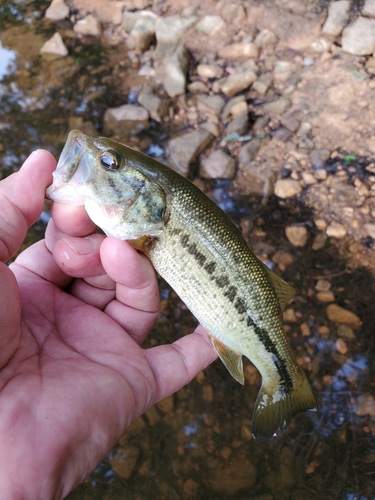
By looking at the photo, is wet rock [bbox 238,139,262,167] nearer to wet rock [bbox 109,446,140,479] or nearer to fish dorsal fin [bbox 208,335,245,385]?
fish dorsal fin [bbox 208,335,245,385]

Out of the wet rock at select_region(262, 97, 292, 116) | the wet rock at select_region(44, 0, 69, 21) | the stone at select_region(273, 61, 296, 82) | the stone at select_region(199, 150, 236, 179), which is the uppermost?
the wet rock at select_region(44, 0, 69, 21)

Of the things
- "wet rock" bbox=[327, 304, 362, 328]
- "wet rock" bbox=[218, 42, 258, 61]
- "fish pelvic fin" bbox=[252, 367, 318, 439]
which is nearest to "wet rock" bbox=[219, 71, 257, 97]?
"wet rock" bbox=[218, 42, 258, 61]

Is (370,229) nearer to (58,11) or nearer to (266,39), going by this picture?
(266,39)

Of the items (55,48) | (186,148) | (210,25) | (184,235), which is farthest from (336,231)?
(55,48)

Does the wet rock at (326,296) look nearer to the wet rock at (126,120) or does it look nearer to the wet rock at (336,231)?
the wet rock at (336,231)

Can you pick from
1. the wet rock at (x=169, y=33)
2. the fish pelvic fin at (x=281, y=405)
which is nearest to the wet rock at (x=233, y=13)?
the wet rock at (x=169, y=33)

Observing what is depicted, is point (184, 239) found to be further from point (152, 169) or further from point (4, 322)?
point (4, 322)
